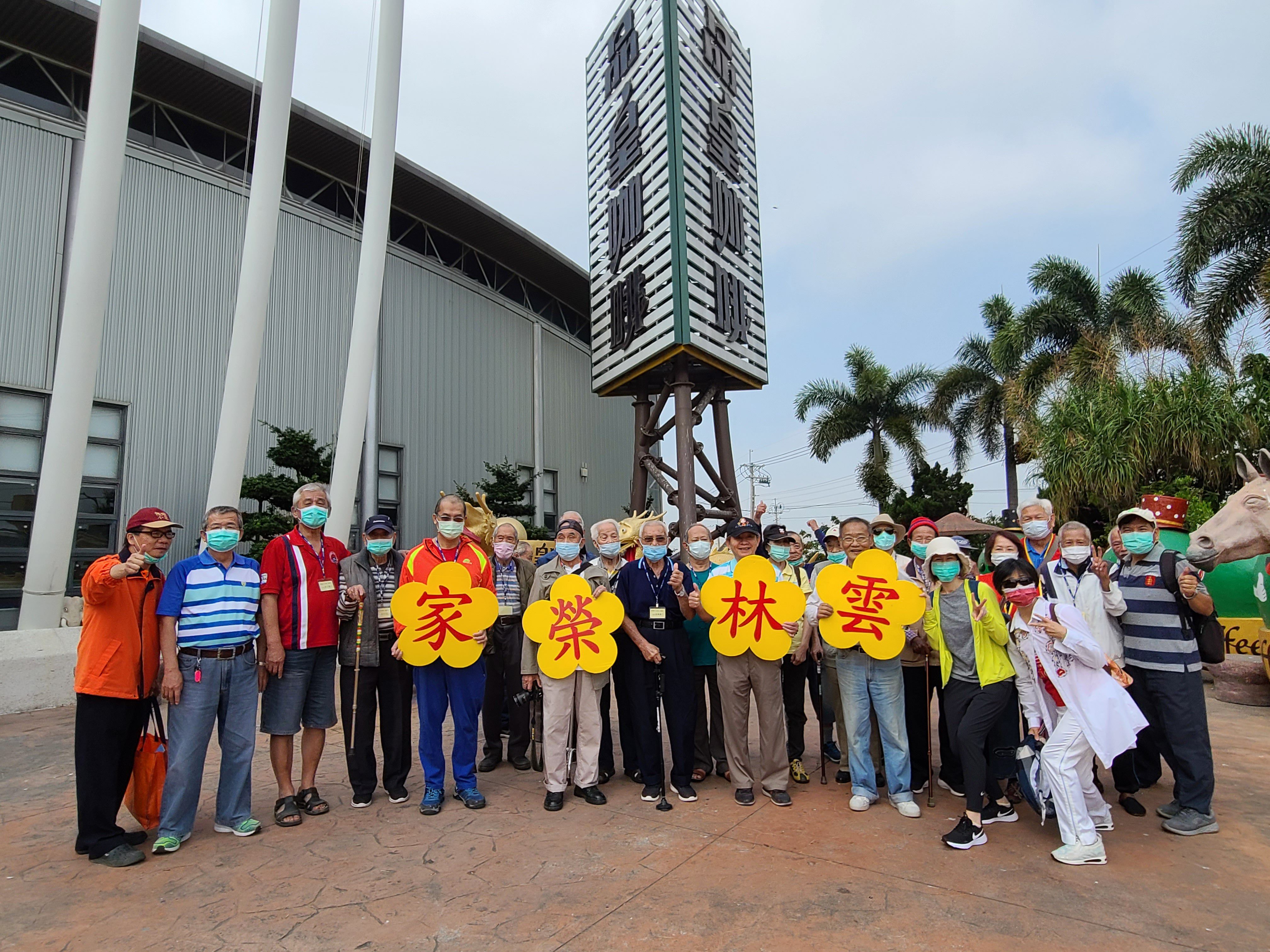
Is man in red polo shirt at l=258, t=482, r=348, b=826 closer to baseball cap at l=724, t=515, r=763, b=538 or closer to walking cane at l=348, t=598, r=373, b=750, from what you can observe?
walking cane at l=348, t=598, r=373, b=750

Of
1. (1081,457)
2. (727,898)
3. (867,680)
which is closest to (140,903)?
(727,898)

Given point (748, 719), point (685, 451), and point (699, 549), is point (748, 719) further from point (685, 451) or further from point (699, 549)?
point (685, 451)

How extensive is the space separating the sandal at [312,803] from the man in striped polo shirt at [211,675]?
1.13ft

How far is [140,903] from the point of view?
3.44 meters

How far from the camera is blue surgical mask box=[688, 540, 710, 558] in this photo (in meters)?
5.34

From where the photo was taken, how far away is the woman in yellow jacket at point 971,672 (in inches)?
159

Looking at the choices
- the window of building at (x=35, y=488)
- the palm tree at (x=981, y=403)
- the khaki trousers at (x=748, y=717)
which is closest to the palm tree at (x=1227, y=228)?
the palm tree at (x=981, y=403)

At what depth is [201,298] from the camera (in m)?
14.6

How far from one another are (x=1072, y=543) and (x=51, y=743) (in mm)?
8428

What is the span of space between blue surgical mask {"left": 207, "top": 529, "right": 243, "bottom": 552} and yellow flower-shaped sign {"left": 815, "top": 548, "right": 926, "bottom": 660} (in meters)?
3.52

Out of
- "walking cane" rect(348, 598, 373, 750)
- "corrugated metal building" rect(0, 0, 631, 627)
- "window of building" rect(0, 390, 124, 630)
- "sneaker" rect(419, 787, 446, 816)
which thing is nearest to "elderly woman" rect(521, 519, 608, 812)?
"sneaker" rect(419, 787, 446, 816)

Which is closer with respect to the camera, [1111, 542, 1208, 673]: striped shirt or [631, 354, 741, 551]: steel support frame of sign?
[1111, 542, 1208, 673]: striped shirt

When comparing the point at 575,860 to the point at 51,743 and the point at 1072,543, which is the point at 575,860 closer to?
the point at 1072,543

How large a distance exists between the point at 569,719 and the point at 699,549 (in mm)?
1465
